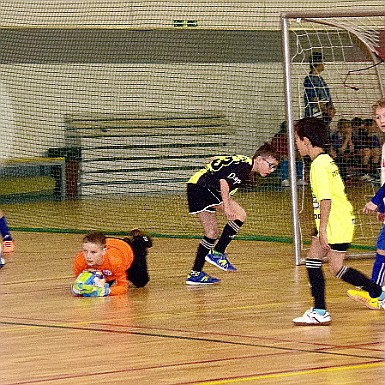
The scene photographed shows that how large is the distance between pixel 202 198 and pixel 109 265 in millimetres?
1051

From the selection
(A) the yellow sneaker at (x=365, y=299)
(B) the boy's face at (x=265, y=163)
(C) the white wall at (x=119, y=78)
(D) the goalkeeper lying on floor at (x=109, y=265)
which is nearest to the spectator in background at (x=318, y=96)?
(B) the boy's face at (x=265, y=163)

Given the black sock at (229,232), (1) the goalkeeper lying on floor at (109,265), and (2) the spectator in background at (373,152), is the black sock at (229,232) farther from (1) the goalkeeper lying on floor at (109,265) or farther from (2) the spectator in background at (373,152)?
(2) the spectator in background at (373,152)

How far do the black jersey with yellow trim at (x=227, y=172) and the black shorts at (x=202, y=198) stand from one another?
0.18 feet

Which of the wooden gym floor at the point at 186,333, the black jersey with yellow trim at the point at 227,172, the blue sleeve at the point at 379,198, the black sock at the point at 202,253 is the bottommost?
the wooden gym floor at the point at 186,333

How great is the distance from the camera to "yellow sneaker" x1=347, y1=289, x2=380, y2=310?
6824 mm

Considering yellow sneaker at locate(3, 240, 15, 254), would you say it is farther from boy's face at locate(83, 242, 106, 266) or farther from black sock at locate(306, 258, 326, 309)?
black sock at locate(306, 258, 326, 309)

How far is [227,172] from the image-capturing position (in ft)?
27.0

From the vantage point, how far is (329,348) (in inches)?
220

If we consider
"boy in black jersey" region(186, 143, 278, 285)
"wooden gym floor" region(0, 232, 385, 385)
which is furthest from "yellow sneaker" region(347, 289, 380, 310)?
"boy in black jersey" region(186, 143, 278, 285)

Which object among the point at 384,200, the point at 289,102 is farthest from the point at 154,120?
the point at 384,200

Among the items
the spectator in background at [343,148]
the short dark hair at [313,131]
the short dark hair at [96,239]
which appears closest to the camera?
the short dark hair at [313,131]

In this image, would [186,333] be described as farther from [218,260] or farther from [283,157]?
[283,157]

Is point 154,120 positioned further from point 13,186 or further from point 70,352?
point 70,352

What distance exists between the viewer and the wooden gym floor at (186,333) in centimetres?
500
